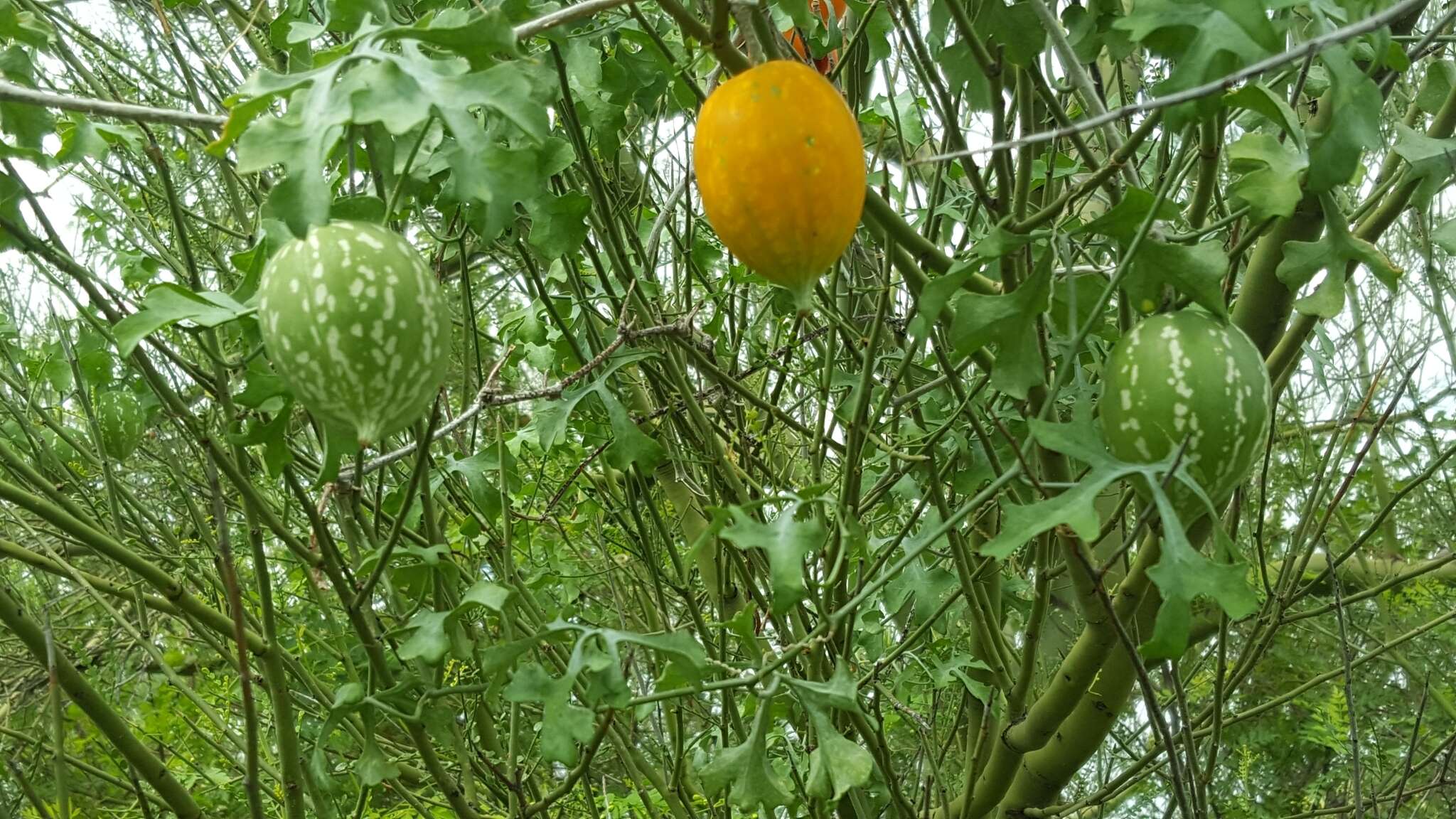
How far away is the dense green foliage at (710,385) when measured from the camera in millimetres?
761

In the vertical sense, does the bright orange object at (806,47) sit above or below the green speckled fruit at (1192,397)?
above

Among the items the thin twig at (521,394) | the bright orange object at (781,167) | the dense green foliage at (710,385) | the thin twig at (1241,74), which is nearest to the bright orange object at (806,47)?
the dense green foliage at (710,385)

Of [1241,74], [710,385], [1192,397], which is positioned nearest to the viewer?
[1241,74]

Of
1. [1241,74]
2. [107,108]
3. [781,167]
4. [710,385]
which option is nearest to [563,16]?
[781,167]

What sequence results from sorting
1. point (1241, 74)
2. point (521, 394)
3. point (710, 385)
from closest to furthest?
point (1241, 74) → point (521, 394) → point (710, 385)

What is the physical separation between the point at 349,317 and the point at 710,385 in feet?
3.83

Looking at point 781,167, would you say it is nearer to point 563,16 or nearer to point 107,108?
point 563,16

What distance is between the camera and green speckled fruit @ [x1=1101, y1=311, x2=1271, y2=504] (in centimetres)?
80

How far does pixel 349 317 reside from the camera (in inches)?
27.1

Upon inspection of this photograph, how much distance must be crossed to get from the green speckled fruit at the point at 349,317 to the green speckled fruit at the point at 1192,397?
0.47m

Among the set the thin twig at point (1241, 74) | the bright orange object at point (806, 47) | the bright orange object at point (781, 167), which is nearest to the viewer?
the thin twig at point (1241, 74)

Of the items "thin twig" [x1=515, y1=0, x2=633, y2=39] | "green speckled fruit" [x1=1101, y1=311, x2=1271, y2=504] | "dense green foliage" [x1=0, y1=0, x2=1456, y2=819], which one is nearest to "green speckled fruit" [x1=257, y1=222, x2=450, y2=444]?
"dense green foliage" [x1=0, y1=0, x2=1456, y2=819]

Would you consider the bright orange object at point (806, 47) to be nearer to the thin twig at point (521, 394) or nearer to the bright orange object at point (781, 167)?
the thin twig at point (521, 394)

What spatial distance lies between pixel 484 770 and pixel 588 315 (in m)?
0.70
